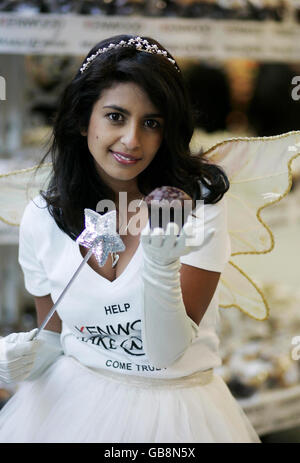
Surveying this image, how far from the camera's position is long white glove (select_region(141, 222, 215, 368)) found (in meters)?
0.85

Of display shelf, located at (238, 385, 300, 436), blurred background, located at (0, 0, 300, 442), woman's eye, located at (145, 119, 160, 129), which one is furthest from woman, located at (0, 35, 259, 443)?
display shelf, located at (238, 385, 300, 436)

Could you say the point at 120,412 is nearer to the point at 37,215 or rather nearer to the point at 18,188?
the point at 37,215

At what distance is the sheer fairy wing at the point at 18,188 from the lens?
1.32m

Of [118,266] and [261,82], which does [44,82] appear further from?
[118,266]

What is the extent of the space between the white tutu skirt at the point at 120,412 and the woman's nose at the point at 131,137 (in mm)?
390

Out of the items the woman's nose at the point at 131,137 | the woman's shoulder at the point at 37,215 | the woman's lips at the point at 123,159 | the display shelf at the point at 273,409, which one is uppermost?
the woman's nose at the point at 131,137

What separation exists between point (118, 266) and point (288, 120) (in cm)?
140

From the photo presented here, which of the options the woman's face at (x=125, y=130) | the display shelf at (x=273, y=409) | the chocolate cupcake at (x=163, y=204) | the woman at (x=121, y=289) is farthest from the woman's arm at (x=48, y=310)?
the display shelf at (x=273, y=409)

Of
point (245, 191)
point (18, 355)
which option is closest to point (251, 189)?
point (245, 191)

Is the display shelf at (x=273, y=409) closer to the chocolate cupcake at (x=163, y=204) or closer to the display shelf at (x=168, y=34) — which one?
the display shelf at (x=168, y=34)

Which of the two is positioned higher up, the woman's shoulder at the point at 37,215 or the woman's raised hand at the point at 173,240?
the woman's raised hand at the point at 173,240

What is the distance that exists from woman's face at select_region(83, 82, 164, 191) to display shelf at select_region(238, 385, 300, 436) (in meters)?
1.28

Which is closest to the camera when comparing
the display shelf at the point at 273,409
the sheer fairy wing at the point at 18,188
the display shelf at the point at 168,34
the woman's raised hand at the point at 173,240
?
the woman's raised hand at the point at 173,240
